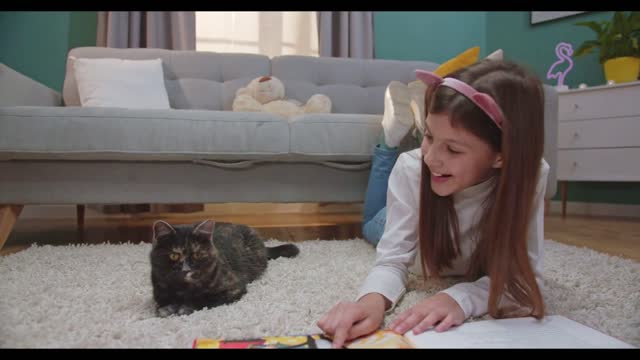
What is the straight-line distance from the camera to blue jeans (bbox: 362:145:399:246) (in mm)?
1558

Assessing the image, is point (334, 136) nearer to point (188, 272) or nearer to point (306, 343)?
point (188, 272)

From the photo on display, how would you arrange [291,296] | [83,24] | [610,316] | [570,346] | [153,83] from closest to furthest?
[570,346], [610,316], [291,296], [153,83], [83,24]

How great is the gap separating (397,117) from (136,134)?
877 millimetres

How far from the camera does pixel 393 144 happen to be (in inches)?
60.7

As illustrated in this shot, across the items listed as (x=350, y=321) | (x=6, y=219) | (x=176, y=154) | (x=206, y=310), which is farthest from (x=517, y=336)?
(x=6, y=219)

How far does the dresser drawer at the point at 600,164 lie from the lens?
2.49 m

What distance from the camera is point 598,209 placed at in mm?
2975

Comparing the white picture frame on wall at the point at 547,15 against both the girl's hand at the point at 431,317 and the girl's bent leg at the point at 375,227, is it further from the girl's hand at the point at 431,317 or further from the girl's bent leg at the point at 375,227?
the girl's hand at the point at 431,317

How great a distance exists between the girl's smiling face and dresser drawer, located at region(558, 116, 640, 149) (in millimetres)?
2174

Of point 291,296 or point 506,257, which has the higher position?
point 506,257

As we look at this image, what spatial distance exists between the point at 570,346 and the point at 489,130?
0.35 meters

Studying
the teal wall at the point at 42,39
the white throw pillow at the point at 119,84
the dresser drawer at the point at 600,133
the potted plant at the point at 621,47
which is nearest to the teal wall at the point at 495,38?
the potted plant at the point at 621,47
